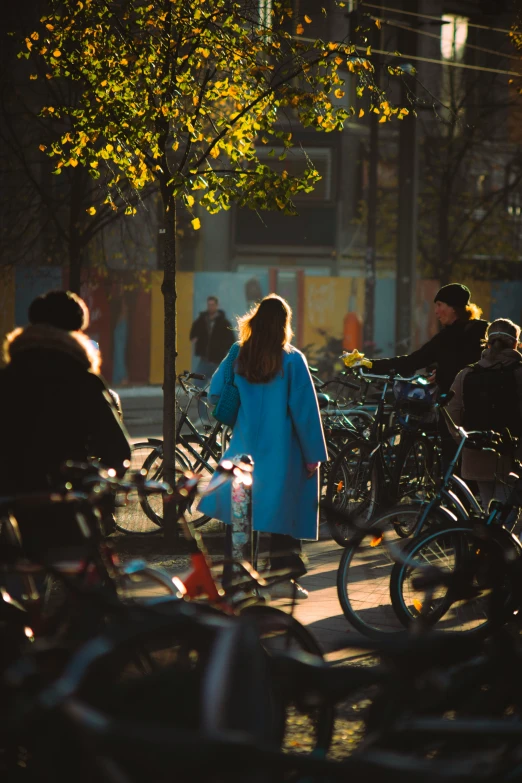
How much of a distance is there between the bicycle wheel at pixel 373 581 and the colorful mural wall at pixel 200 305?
15.5 metres

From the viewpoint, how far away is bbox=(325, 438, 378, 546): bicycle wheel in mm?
9609

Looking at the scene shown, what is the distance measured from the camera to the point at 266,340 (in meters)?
6.79

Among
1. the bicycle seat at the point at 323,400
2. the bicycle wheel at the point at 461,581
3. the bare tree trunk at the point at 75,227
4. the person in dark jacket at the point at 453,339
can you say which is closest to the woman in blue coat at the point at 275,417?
the bicycle wheel at the point at 461,581

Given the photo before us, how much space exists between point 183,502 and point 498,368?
4.24 metres

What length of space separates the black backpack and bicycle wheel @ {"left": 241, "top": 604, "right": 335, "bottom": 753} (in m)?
4.16

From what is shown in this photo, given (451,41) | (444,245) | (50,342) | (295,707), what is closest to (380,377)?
(50,342)

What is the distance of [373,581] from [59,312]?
8.22 ft

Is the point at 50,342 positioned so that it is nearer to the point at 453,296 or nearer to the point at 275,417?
the point at 275,417

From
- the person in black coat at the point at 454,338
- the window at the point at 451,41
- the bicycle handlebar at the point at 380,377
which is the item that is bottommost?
the bicycle handlebar at the point at 380,377

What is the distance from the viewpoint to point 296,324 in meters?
29.2

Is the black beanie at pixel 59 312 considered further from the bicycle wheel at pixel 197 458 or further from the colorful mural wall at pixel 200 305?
the colorful mural wall at pixel 200 305

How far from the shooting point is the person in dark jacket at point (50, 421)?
4.59 meters

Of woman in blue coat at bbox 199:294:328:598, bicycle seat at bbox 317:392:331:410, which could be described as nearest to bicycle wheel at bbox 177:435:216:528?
bicycle seat at bbox 317:392:331:410

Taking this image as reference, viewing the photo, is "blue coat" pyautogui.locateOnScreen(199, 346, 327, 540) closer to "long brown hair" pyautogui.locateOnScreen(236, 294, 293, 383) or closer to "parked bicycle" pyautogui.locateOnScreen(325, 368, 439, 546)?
"long brown hair" pyautogui.locateOnScreen(236, 294, 293, 383)
